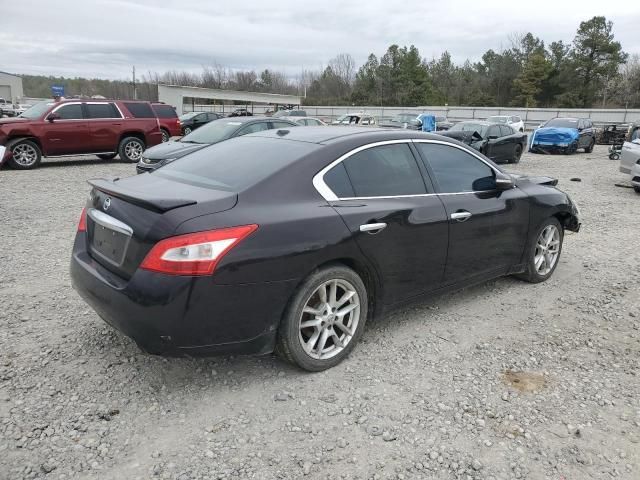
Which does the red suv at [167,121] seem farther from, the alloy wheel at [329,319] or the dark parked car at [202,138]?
the alloy wheel at [329,319]

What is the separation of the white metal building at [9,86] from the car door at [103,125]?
228ft

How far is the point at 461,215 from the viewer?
3.97m

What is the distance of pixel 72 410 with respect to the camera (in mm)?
2865

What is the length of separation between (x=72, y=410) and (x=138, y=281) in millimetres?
865

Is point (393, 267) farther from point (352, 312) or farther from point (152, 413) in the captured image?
point (152, 413)

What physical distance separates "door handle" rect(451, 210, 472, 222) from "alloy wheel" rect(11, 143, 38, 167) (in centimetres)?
1225

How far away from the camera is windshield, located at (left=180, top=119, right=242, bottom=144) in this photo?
10.6m

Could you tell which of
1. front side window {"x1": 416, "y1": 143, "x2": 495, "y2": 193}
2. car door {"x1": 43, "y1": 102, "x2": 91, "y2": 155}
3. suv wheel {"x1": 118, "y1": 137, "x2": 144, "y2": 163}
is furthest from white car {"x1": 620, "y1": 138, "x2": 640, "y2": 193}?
car door {"x1": 43, "y1": 102, "x2": 91, "y2": 155}

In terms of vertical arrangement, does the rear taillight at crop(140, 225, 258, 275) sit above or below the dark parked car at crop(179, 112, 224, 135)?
above

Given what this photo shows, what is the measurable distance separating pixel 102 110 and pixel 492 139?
12274 millimetres

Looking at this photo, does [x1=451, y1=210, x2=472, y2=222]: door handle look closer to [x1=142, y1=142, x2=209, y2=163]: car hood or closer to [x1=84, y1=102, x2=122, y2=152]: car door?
[x1=142, y1=142, x2=209, y2=163]: car hood

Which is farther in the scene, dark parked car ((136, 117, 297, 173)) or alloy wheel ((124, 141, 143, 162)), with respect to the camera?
alloy wheel ((124, 141, 143, 162))

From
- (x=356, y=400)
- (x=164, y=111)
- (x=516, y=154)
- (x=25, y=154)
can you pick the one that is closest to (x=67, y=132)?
(x=25, y=154)

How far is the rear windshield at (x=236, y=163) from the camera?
10.6 feet
